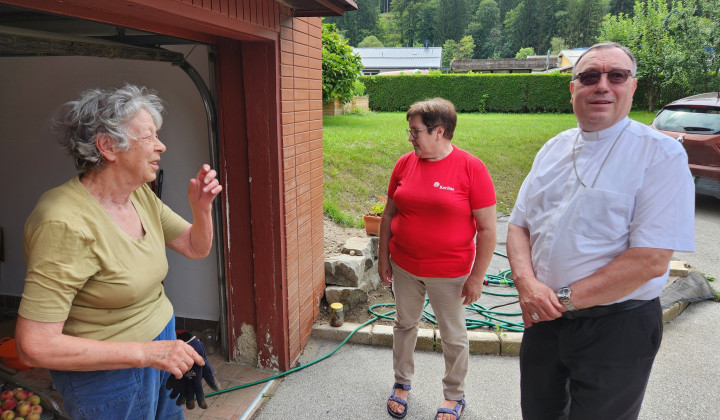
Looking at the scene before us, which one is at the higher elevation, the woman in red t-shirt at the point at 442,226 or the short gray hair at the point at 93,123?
the short gray hair at the point at 93,123

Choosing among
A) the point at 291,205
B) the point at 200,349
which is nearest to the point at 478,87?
the point at 291,205

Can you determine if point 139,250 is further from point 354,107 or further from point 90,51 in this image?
point 354,107

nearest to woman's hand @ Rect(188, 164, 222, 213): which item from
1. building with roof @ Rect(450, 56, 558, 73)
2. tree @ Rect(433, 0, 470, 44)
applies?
building with roof @ Rect(450, 56, 558, 73)

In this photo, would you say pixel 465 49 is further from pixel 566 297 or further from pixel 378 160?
pixel 566 297

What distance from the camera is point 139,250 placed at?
1.77 m

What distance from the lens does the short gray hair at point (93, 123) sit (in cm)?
168

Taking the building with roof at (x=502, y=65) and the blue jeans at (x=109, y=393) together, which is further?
the building with roof at (x=502, y=65)

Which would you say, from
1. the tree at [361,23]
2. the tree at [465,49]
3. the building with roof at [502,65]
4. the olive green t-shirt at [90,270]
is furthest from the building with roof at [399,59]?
the olive green t-shirt at [90,270]

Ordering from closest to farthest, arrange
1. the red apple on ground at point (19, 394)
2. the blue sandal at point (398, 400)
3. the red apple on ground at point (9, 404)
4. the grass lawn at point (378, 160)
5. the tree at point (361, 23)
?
the red apple on ground at point (9, 404), the red apple on ground at point (19, 394), the blue sandal at point (398, 400), the grass lawn at point (378, 160), the tree at point (361, 23)

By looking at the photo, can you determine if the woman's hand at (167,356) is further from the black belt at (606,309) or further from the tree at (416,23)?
the tree at (416,23)

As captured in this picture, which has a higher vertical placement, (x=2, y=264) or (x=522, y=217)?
(x=522, y=217)

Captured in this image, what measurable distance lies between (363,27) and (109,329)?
3238 inches

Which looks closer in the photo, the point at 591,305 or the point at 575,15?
the point at 591,305

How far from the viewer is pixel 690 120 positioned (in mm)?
7820
